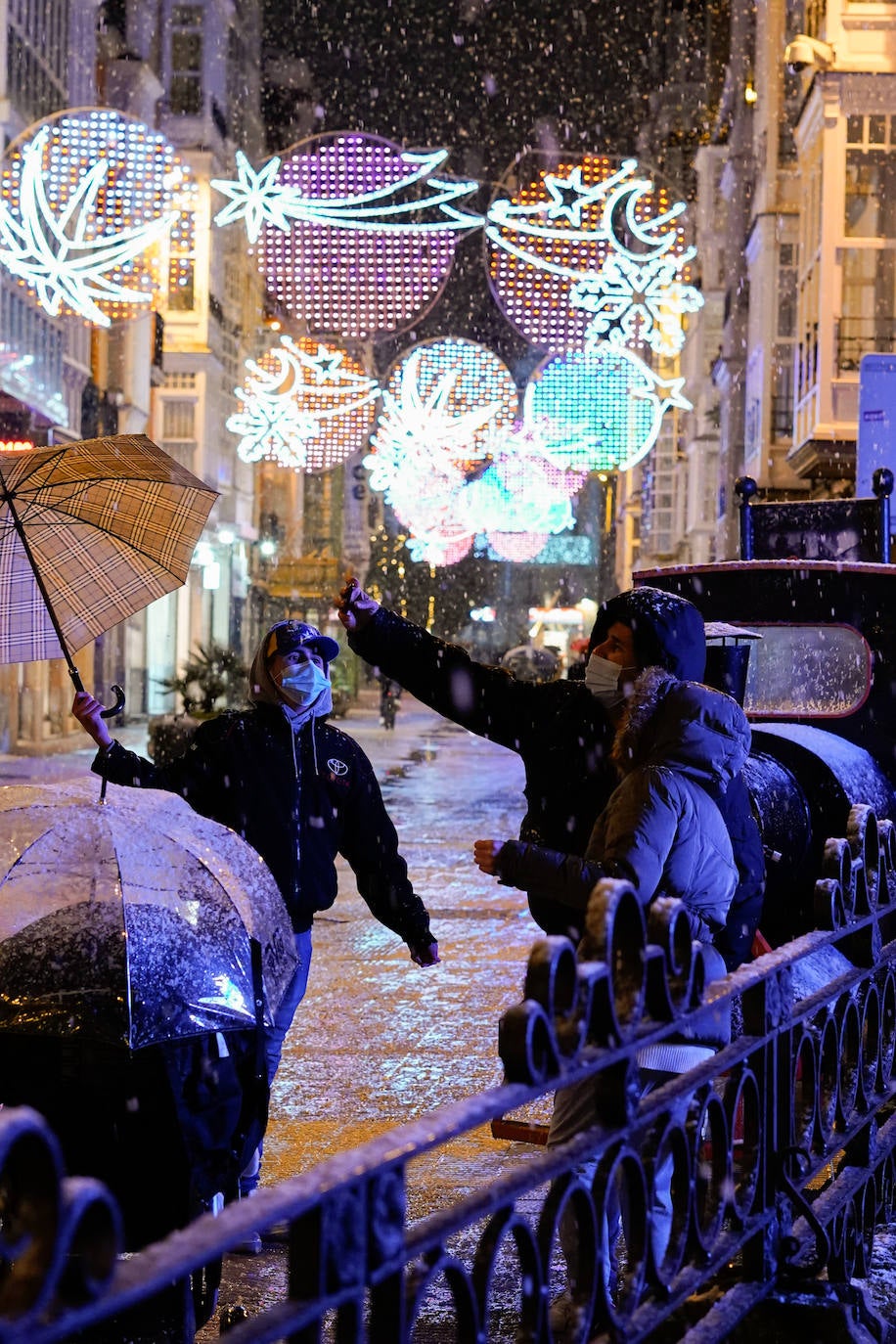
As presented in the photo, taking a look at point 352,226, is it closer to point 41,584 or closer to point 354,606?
point 41,584

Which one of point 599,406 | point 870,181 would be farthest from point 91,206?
point 870,181

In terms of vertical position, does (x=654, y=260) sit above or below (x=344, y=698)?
above

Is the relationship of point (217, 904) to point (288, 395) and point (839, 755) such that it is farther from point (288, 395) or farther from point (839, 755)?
point (288, 395)

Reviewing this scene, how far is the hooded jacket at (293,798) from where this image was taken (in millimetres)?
5328

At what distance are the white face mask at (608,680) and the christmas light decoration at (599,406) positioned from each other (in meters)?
11.6

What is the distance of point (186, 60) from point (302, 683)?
153ft

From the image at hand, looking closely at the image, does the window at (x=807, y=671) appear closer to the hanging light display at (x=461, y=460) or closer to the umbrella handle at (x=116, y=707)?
the umbrella handle at (x=116, y=707)

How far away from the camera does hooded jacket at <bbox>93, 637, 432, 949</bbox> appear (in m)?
5.33

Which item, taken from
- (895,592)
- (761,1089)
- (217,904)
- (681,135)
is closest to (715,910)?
(761,1089)

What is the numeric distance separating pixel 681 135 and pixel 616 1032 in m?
62.8

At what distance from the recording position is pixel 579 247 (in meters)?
13.0

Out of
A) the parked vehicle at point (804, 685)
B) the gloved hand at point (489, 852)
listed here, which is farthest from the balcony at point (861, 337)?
the gloved hand at point (489, 852)

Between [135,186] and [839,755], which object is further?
[135,186]

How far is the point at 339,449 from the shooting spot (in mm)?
19469
